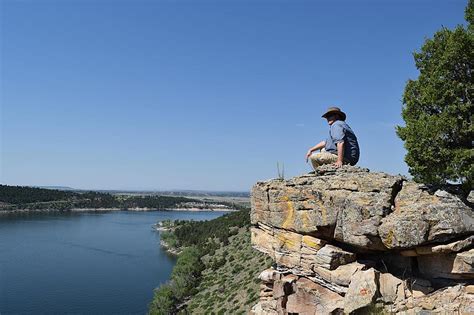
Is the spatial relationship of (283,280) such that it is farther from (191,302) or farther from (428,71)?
(191,302)

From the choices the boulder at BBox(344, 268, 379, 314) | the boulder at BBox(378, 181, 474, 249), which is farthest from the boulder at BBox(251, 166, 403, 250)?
the boulder at BBox(344, 268, 379, 314)

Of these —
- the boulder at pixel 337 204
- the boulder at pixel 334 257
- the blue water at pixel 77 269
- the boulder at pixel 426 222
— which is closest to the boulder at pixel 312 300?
the boulder at pixel 334 257

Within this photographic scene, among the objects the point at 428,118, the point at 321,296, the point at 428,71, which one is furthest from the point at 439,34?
the point at 321,296

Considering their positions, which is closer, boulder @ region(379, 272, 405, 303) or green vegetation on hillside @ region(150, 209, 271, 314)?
boulder @ region(379, 272, 405, 303)

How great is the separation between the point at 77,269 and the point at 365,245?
7289 centimetres

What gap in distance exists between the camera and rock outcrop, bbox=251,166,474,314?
900cm

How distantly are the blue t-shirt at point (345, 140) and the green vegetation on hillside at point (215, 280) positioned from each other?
26.7 meters

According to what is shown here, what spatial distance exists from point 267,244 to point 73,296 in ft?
175

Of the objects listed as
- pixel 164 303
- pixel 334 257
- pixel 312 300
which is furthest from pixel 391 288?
pixel 164 303

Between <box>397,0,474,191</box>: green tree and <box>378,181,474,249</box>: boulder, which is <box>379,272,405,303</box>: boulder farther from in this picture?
<box>397,0,474,191</box>: green tree

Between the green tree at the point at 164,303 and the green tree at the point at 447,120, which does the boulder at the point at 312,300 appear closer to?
the green tree at the point at 447,120

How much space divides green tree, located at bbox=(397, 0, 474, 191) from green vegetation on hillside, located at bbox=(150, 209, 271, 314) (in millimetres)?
28451

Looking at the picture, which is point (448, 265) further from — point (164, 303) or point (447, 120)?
point (164, 303)

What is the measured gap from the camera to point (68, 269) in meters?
71.1
